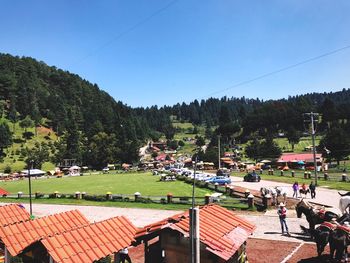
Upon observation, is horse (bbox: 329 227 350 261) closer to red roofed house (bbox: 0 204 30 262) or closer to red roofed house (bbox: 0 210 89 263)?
red roofed house (bbox: 0 210 89 263)

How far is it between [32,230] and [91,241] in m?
2.78

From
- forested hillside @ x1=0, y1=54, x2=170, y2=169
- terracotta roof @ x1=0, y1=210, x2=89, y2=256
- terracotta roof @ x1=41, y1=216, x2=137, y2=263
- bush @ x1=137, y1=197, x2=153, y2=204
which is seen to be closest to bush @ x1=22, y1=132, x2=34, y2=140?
forested hillside @ x1=0, y1=54, x2=170, y2=169

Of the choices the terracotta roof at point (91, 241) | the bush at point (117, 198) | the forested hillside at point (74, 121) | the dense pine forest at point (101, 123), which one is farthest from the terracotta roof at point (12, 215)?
the forested hillside at point (74, 121)

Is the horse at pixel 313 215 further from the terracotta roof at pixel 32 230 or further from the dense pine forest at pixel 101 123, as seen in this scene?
the dense pine forest at pixel 101 123

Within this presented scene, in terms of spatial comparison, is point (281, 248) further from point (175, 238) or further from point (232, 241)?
point (175, 238)

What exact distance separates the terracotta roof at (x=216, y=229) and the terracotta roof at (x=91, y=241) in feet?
2.20

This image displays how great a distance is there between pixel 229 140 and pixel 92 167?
248ft

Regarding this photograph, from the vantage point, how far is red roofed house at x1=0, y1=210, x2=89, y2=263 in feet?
40.3

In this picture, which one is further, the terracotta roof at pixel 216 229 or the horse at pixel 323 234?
the horse at pixel 323 234

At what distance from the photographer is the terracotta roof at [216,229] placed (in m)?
11.2

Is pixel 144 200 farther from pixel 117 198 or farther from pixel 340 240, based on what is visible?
pixel 340 240

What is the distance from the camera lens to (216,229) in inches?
486

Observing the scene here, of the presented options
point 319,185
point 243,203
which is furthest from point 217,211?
point 319,185

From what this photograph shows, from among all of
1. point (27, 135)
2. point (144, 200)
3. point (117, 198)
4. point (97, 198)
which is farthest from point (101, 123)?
point (144, 200)
